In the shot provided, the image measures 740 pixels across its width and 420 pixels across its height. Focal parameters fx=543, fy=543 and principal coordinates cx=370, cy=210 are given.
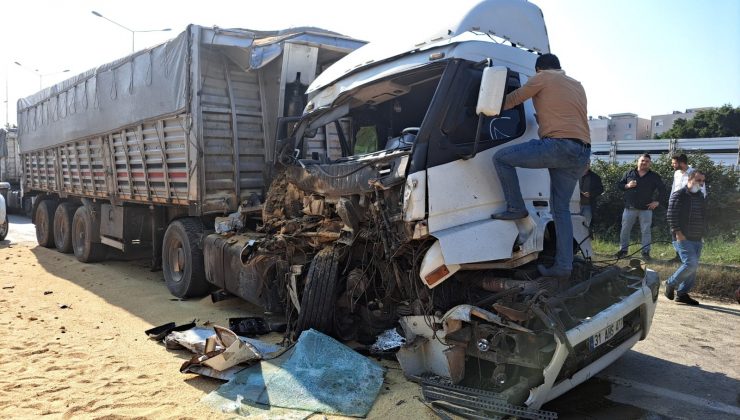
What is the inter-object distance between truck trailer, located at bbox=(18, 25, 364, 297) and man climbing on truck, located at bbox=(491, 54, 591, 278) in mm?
3496

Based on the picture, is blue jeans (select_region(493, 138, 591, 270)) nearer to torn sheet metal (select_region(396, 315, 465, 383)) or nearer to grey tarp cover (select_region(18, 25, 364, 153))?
torn sheet metal (select_region(396, 315, 465, 383))

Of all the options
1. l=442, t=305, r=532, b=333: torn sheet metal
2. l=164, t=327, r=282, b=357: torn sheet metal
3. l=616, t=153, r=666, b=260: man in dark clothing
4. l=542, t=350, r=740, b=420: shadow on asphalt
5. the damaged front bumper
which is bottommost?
l=542, t=350, r=740, b=420: shadow on asphalt

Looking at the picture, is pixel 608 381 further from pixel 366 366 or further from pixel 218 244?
pixel 218 244

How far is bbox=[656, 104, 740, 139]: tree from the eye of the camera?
102 ft

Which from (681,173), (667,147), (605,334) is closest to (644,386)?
(605,334)

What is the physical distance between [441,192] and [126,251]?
704cm

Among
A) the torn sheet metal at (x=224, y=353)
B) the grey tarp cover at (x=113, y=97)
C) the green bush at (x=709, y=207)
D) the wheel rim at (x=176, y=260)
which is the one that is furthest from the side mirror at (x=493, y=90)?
the green bush at (x=709, y=207)

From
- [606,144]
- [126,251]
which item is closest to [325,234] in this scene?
[126,251]

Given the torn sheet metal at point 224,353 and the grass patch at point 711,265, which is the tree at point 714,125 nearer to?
the grass patch at point 711,265

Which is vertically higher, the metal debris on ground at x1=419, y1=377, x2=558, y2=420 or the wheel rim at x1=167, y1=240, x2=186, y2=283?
the wheel rim at x1=167, y1=240, x2=186, y2=283

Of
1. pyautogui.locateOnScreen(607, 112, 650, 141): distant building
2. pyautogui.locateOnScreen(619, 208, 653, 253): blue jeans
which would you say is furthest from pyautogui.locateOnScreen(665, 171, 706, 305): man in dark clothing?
pyautogui.locateOnScreen(607, 112, 650, 141): distant building

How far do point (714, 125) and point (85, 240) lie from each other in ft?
111

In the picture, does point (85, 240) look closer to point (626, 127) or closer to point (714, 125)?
point (714, 125)

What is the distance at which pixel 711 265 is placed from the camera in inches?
306
